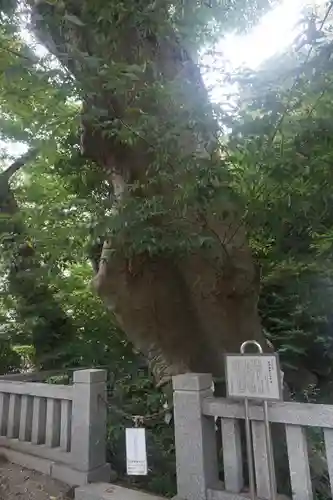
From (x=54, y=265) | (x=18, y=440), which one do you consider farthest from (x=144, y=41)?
(x=18, y=440)

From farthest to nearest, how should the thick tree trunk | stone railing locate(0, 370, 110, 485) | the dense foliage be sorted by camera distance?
the thick tree trunk → stone railing locate(0, 370, 110, 485) → the dense foliage

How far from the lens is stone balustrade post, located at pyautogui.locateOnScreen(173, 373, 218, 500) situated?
2.46 m

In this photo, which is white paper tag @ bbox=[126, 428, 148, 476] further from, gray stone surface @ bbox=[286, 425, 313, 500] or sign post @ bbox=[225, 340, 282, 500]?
gray stone surface @ bbox=[286, 425, 313, 500]

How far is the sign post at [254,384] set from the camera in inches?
85.6

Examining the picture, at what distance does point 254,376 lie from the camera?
2.26 m

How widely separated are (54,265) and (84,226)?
1.02 metres

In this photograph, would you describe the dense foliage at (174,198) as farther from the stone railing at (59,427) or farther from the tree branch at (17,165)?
the stone railing at (59,427)

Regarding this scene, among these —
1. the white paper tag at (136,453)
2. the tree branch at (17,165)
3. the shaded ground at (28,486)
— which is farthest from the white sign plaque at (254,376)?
the tree branch at (17,165)

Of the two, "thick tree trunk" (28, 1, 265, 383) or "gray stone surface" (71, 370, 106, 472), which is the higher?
"thick tree trunk" (28, 1, 265, 383)

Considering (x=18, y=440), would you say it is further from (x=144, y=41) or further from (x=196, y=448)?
(x=144, y=41)

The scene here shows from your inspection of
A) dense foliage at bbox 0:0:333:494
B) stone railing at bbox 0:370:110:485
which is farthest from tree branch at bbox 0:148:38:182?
stone railing at bbox 0:370:110:485

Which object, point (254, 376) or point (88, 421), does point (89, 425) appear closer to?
point (88, 421)

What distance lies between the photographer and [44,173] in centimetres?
496

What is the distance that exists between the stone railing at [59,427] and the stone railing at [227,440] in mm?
755
